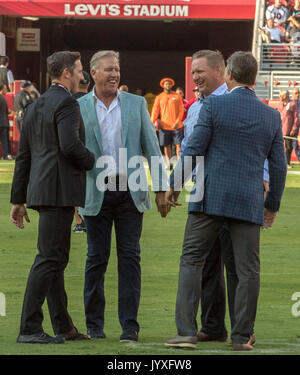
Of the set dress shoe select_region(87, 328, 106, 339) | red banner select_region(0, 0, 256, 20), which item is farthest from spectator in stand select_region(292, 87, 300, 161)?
dress shoe select_region(87, 328, 106, 339)

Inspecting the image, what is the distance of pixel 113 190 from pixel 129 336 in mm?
958

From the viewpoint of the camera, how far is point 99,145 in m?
6.79

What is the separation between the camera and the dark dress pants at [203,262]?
6172 millimetres

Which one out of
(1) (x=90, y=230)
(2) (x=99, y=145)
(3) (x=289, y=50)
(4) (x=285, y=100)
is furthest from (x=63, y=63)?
(3) (x=289, y=50)

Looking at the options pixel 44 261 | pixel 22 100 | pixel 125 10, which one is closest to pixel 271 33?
pixel 125 10

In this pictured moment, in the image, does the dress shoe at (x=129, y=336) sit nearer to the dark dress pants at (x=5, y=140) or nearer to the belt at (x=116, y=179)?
the belt at (x=116, y=179)

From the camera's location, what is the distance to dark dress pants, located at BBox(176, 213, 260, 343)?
617 cm

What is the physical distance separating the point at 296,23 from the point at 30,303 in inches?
1296

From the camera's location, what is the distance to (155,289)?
8906 millimetres

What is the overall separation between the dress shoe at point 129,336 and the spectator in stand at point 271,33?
106 ft

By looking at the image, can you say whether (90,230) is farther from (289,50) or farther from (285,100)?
(289,50)

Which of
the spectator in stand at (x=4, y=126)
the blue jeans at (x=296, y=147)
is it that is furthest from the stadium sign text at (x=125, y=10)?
the blue jeans at (x=296, y=147)

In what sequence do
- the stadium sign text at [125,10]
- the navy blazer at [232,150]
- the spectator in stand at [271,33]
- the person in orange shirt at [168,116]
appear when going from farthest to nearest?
the stadium sign text at [125,10]
the spectator in stand at [271,33]
the person in orange shirt at [168,116]
the navy blazer at [232,150]

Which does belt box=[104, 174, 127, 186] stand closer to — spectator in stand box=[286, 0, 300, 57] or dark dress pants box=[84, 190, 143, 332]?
dark dress pants box=[84, 190, 143, 332]
